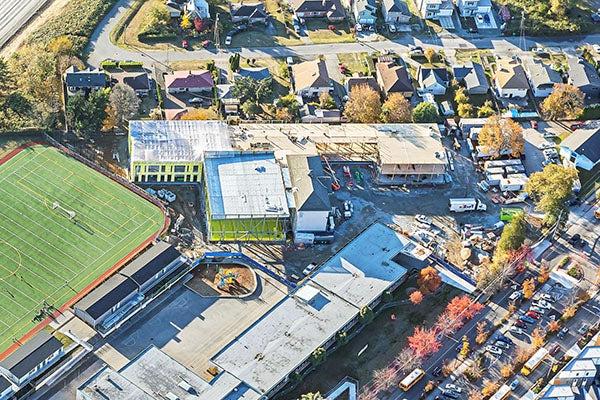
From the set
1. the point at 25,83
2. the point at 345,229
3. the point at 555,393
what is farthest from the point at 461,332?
the point at 25,83

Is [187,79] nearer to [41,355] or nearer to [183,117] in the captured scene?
[183,117]

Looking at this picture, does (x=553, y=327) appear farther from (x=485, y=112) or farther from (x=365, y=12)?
(x=365, y=12)

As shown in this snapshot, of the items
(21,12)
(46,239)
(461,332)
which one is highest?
(21,12)

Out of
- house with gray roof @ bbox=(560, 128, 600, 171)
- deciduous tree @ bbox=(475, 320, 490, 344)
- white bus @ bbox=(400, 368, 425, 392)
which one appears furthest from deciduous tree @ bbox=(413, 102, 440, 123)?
white bus @ bbox=(400, 368, 425, 392)

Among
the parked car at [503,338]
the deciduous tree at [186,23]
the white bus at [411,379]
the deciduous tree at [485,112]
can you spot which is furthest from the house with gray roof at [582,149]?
the deciduous tree at [186,23]

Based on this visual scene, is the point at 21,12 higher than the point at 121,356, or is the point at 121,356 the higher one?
the point at 21,12

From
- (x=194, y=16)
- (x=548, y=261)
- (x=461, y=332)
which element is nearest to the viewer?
(x=461, y=332)
